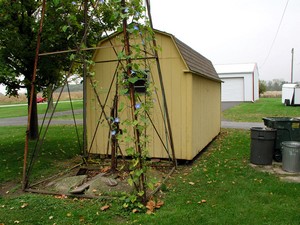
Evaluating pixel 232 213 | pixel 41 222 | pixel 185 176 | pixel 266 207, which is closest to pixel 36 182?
pixel 41 222

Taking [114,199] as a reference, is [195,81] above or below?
above

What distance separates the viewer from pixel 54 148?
851 centimetres

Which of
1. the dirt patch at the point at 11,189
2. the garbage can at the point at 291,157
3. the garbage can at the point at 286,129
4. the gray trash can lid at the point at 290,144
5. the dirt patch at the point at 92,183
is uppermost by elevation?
the garbage can at the point at 286,129

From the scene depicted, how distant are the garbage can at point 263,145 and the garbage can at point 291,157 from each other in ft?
1.41

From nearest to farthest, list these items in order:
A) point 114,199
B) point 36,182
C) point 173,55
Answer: point 114,199 < point 36,182 < point 173,55

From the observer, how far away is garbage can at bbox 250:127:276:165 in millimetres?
6293

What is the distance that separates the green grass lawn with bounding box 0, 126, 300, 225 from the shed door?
25119 mm

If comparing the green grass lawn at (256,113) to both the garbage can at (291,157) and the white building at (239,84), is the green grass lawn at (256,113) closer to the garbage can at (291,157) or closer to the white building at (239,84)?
the white building at (239,84)

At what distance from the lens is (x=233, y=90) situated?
30.7 meters

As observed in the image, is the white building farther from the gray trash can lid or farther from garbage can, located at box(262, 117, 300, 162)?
the gray trash can lid

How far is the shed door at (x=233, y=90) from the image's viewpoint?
1188 inches

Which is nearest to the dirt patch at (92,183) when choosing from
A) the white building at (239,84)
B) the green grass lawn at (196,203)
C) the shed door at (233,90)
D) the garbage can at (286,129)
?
the green grass lawn at (196,203)

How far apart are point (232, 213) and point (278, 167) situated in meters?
2.84

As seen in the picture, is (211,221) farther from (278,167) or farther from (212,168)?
(278,167)
